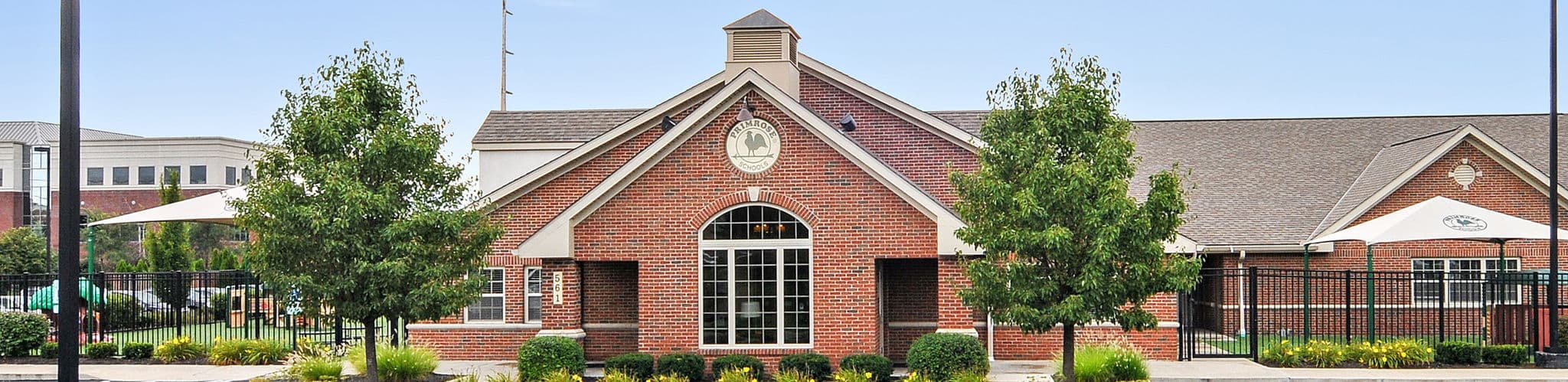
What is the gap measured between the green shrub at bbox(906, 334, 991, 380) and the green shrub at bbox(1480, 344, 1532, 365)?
805cm

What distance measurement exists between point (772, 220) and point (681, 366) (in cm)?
247

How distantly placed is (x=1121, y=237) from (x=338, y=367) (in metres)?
10.1

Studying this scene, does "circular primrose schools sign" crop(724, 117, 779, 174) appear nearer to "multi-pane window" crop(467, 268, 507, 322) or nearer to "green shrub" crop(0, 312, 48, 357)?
"multi-pane window" crop(467, 268, 507, 322)

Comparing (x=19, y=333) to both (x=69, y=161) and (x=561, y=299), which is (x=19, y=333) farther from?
(x=69, y=161)

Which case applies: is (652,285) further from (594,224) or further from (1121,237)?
(1121,237)

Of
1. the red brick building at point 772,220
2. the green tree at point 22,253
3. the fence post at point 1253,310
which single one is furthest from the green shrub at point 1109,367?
the green tree at point 22,253

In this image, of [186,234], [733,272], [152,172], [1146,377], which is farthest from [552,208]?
[152,172]

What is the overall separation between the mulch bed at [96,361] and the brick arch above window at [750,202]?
8327 mm

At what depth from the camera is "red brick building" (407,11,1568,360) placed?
20516 mm

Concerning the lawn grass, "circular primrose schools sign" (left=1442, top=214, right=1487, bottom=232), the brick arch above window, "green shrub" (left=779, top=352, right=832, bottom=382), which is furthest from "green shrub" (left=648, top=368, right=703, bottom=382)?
"circular primrose schools sign" (left=1442, top=214, right=1487, bottom=232)

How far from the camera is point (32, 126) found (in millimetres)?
95188

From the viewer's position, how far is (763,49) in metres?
25.7

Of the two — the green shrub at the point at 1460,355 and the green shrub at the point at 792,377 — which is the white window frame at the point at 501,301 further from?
the green shrub at the point at 1460,355

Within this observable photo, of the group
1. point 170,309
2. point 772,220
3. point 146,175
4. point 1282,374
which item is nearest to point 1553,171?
point 1282,374
